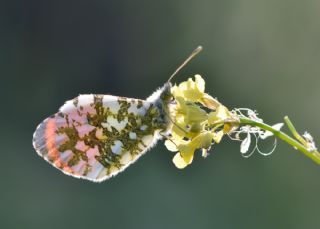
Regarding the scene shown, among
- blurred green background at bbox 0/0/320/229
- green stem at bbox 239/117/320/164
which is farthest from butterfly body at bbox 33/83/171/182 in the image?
blurred green background at bbox 0/0/320/229

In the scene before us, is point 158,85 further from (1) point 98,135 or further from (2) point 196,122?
(2) point 196,122

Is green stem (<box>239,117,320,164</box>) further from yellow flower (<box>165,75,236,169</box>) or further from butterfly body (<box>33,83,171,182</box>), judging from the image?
butterfly body (<box>33,83,171,182</box>)

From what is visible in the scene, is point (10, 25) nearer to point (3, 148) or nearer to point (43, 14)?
point (43, 14)

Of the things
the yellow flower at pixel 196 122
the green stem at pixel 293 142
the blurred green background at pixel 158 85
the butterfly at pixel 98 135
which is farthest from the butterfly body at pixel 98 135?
the blurred green background at pixel 158 85

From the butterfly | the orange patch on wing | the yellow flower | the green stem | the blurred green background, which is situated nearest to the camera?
the green stem

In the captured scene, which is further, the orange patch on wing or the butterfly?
the orange patch on wing

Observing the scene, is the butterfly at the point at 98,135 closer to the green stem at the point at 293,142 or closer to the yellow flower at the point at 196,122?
the yellow flower at the point at 196,122

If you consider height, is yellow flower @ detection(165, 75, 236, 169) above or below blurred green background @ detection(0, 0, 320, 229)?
above

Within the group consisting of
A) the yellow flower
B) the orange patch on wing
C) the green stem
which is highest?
the green stem
